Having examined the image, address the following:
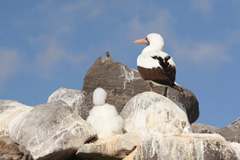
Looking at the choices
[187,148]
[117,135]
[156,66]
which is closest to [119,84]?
[156,66]

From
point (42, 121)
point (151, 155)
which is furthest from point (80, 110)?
point (151, 155)

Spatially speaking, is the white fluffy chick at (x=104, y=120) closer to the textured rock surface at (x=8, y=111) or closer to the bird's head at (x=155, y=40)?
the textured rock surface at (x=8, y=111)

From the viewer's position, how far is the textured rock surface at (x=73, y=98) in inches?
602

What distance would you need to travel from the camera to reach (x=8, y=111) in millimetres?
14508

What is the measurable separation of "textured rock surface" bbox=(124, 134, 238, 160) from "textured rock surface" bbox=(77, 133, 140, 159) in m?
0.48

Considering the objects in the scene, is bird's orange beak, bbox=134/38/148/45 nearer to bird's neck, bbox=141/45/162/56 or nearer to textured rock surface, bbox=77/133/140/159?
bird's neck, bbox=141/45/162/56

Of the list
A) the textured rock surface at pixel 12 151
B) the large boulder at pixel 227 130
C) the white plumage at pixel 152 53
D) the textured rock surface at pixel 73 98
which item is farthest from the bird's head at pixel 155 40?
the textured rock surface at pixel 12 151

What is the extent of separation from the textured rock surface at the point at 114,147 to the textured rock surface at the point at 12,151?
97 centimetres

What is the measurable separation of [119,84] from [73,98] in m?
1.10

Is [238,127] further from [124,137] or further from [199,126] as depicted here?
[124,137]

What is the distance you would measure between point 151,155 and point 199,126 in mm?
6965

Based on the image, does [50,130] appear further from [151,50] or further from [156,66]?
[151,50]

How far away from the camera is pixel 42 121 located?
12.9 meters

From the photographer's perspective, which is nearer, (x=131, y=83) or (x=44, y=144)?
(x=44, y=144)
